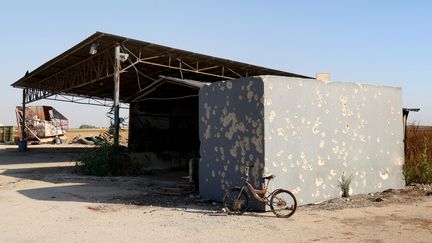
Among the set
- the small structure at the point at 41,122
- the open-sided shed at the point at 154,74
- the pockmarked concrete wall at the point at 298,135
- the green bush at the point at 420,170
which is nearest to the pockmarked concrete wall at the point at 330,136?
the pockmarked concrete wall at the point at 298,135

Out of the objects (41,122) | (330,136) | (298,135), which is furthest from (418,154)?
(41,122)

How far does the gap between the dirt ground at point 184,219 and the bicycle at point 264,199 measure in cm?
21

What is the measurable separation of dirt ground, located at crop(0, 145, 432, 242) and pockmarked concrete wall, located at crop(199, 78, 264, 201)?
73 cm

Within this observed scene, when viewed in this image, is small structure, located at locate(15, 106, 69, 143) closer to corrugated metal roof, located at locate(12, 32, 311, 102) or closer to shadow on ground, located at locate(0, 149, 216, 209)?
corrugated metal roof, located at locate(12, 32, 311, 102)

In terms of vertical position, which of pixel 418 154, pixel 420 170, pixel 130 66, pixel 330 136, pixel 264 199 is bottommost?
pixel 264 199

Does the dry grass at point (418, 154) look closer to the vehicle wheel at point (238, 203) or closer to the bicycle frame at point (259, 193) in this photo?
the bicycle frame at point (259, 193)

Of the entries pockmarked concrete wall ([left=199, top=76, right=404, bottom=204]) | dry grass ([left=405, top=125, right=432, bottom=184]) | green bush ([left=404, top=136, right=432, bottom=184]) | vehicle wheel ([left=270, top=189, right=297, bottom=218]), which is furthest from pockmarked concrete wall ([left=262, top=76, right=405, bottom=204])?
dry grass ([left=405, top=125, right=432, bottom=184])

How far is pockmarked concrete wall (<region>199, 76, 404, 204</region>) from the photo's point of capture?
901cm

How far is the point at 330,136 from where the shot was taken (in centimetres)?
1009

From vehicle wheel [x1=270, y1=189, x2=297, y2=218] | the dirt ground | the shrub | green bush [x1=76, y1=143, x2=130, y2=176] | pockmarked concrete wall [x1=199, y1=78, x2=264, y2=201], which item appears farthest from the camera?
green bush [x1=76, y1=143, x2=130, y2=176]

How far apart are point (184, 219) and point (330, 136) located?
4303 mm

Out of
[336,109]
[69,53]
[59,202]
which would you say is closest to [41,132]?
[69,53]

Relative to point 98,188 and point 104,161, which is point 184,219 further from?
point 104,161

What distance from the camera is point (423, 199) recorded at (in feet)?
34.0
